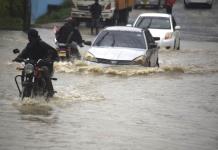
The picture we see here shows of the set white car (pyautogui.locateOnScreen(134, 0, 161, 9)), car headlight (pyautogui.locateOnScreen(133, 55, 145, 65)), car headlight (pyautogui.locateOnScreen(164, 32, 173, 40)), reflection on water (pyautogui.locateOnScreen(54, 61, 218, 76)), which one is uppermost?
car headlight (pyautogui.locateOnScreen(133, 55, 145, 65))

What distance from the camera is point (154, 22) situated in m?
28.9

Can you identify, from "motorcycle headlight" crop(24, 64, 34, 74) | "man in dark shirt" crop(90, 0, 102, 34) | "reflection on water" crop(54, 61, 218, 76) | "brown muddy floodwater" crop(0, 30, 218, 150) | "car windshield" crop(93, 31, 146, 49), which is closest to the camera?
"brown muddy floodwater" crop(0, 30, 218, 150)

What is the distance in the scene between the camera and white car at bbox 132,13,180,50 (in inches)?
1105

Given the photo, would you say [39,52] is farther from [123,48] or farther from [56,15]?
[56,15]

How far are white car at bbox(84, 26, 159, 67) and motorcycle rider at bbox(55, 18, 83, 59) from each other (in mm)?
607

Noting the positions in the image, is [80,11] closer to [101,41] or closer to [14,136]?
[101,41]

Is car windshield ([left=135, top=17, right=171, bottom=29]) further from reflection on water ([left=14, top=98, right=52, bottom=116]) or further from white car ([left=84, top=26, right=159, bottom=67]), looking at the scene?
reflection on water ([left=14, top=98, right=52, bottom=116])

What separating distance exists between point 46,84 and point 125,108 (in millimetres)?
1778

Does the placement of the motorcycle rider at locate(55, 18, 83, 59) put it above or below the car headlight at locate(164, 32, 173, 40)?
above

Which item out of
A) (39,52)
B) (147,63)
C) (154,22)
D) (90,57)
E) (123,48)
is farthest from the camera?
(154,22)

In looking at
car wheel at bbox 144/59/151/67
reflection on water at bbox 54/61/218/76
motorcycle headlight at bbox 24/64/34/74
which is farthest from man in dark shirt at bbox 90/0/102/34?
motorcycle headlight at bbox 24/64/34/74

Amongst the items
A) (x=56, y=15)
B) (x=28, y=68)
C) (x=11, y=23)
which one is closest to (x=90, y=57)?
(x=28, y=68)

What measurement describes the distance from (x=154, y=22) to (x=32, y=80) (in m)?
15.3

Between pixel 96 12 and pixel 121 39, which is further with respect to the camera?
pixel 96 12
